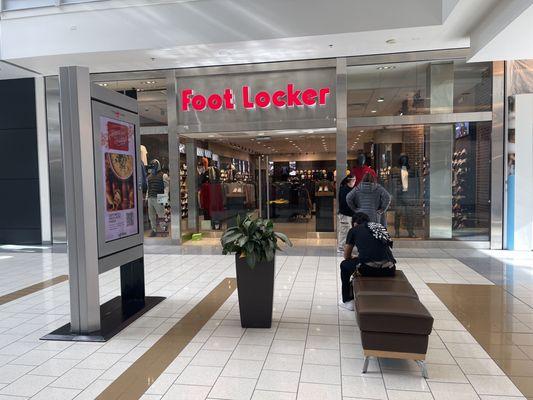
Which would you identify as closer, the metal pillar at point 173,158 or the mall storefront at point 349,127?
the mall storefront at point 349,127

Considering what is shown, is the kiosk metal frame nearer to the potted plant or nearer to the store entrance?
the potted plant

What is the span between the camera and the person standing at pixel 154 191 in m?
9.09

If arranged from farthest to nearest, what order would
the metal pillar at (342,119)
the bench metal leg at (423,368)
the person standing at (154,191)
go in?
the person standing at (154,191), the metal pillar at (342,119), the bench metal leg at (423,368)

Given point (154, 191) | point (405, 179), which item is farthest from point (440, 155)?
point (154, 191)

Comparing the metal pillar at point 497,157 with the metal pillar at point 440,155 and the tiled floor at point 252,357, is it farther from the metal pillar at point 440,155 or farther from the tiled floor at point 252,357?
the tiled floor at point 252,357

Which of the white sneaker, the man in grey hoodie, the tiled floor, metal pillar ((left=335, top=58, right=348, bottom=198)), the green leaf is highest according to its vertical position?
metal pillar ((left=335, top=58, right=348, bottom=198))

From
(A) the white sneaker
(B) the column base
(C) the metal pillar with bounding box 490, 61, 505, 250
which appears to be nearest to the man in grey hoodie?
(A) the white sneaker

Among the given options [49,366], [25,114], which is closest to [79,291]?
[49,366]

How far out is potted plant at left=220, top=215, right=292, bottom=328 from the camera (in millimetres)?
3730

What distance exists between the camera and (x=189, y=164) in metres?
9.27

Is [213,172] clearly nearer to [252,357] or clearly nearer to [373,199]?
[373,199]

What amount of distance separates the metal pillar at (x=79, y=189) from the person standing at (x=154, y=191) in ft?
18.0

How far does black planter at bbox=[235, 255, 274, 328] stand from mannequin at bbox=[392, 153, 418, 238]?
5270mm

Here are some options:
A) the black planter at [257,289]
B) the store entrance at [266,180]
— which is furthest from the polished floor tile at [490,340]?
the store entrance at [266,180]
